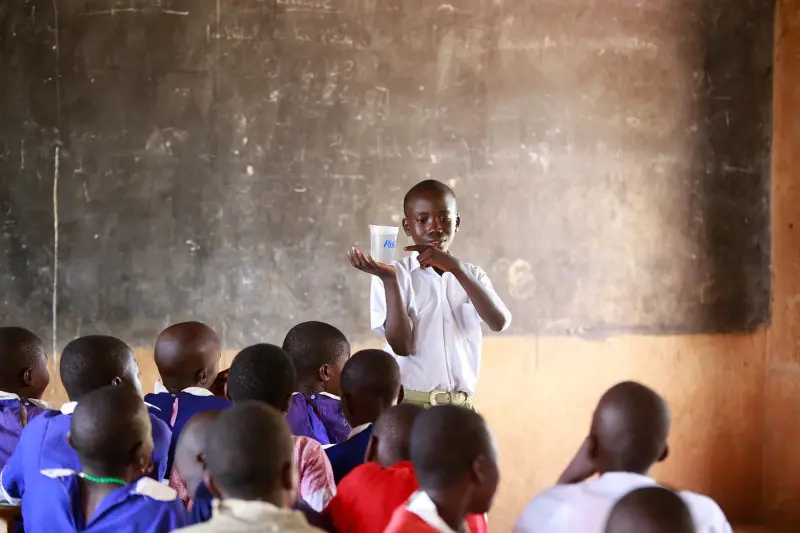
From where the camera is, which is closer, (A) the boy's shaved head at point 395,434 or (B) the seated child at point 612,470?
(B) the seated child at point 612,470

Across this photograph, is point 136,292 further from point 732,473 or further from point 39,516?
point 732,473

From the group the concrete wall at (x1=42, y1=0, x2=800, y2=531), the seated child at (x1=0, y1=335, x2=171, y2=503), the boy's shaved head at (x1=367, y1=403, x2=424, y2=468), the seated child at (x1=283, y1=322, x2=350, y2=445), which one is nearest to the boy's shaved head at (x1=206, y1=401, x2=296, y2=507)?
the boy's shaved head at (x1=367, y1=403, x2=424, y2=468)

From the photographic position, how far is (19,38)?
3965 mm

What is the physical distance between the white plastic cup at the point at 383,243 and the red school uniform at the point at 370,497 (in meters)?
1.10

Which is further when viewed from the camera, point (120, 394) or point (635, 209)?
point (635, 209)

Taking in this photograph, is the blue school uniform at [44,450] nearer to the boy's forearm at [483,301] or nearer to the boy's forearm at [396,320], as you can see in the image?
the boy's forearm at [396,320]

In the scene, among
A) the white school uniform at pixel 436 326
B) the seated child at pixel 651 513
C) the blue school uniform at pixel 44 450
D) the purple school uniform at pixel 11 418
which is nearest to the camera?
the seated child at pixel 651 513

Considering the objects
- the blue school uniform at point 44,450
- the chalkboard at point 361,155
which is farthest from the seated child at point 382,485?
the chalkboard at point 361,155

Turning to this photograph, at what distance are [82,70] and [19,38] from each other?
269 millimetres

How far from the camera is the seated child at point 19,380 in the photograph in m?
2.71

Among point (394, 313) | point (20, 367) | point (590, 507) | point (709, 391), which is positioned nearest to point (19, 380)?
point (20, 367)

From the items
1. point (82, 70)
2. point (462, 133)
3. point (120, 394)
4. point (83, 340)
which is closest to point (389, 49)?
point (462, 133)

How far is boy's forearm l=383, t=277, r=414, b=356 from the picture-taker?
3.11 m

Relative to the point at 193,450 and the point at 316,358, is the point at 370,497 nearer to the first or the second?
the point at 193,450
